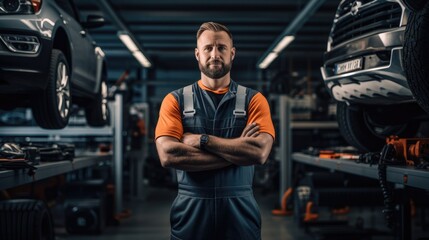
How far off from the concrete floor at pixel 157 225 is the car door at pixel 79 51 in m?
1.84

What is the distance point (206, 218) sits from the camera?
7.20 feet

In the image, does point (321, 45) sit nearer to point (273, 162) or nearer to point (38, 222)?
point (273, 162)

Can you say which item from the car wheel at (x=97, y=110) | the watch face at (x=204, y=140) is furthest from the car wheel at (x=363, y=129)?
the car wheel at (x=97, y=110)

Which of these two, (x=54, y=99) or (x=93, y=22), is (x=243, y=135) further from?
(x=93, y=22)

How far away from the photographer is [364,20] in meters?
3.11

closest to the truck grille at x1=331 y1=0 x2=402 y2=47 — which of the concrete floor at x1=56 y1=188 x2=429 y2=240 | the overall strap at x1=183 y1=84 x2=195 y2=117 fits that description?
the overall strap at x1=183 y1=84 x2=195 y2=117

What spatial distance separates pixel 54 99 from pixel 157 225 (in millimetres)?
3380

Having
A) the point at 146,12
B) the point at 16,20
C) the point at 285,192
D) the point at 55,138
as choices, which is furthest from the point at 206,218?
the point at 146,12

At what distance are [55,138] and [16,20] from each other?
222 inches

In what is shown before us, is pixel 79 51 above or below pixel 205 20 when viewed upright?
below

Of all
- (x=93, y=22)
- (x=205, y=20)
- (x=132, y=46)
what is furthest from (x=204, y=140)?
(x=205, y=20)

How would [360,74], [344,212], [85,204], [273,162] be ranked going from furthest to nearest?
[273,162] → [344,212] → [85,204] → [360,74]

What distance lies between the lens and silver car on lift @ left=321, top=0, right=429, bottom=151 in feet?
7.70

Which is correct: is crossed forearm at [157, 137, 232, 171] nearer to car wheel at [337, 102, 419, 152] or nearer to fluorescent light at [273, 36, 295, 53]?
car wheel at [337, 102, 419, 152]
